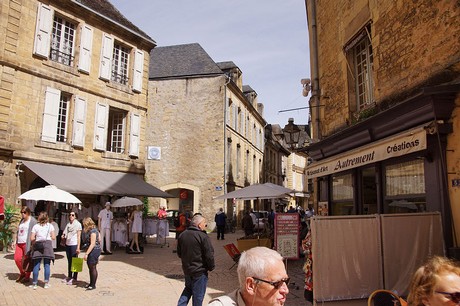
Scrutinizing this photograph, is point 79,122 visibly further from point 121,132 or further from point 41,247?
point 41,247

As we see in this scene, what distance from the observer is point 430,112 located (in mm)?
5047

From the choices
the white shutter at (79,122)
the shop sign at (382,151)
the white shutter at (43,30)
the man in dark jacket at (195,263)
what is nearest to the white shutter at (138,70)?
the white shutter at (79,122)

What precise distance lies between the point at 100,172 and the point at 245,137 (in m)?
14.9

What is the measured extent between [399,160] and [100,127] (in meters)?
11.1

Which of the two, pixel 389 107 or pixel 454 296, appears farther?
pixel 389 107

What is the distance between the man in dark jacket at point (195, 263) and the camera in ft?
15.7

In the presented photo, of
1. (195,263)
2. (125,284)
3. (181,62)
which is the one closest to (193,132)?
(181,62)

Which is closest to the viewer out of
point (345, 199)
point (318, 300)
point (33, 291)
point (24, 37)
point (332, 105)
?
point (318, 300)

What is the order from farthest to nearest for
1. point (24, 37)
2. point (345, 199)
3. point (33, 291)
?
point (24, 37) → point (345, 199) → point (33, 291)

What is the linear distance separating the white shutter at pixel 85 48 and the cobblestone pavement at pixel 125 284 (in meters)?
6.73

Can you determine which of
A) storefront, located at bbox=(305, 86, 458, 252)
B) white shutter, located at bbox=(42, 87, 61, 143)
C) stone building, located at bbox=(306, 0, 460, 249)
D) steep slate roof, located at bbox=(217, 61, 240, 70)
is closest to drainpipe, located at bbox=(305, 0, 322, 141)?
stone building, located at bbox=(306, 0, 460, 249)

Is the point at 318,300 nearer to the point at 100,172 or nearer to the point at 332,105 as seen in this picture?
the point at 332,105

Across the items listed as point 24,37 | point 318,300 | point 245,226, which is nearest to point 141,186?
point 245,226

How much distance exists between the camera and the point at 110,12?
15.7 m
